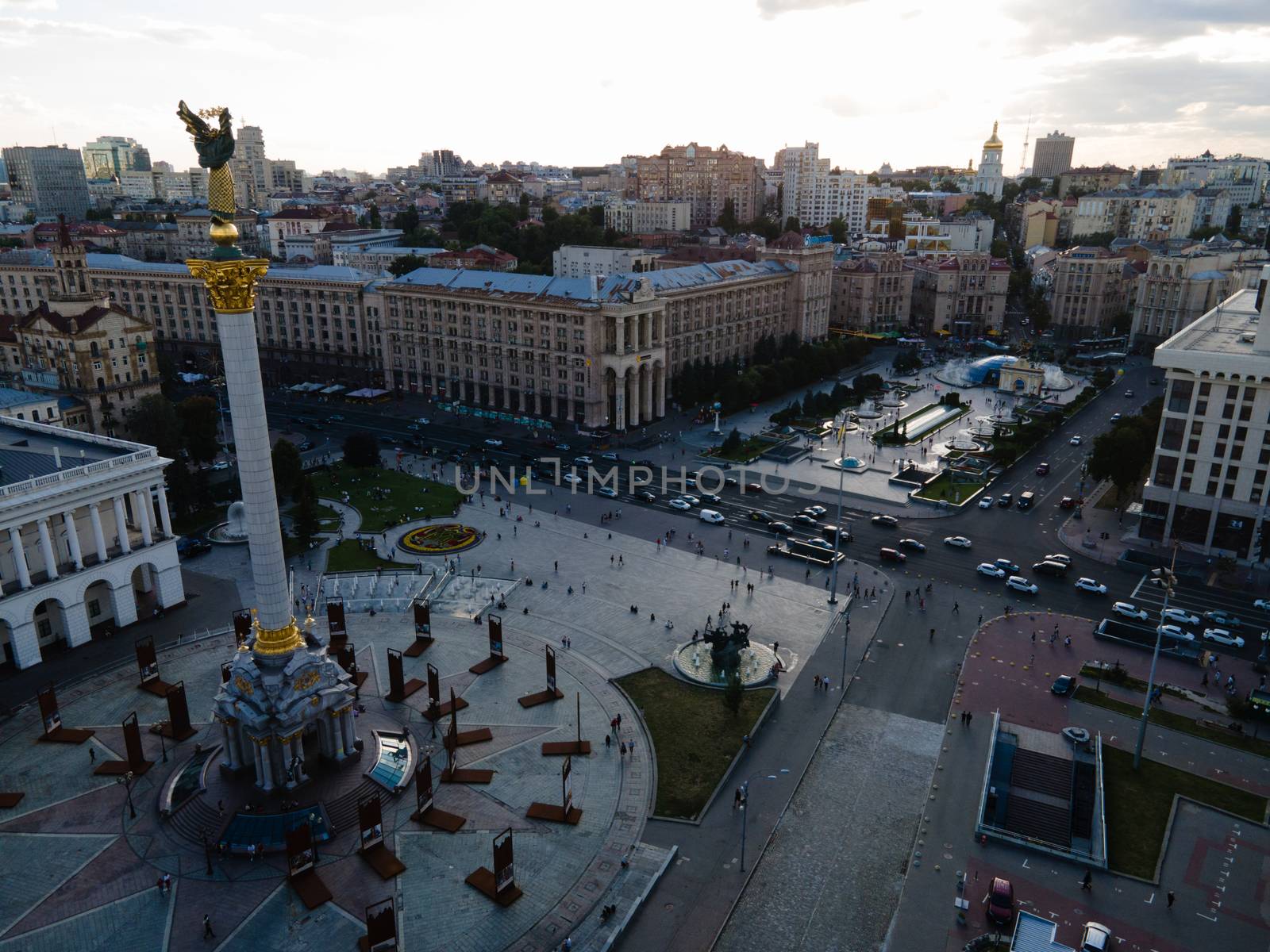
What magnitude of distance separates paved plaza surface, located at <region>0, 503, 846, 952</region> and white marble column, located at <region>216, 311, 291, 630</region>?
35.1 ft

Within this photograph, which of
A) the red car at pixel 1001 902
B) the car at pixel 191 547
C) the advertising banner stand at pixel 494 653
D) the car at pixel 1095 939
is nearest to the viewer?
the car at pixel 1095 939

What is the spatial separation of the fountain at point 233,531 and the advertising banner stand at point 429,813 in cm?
4730

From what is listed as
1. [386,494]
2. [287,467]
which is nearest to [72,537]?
[287,467]

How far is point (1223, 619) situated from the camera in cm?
7169

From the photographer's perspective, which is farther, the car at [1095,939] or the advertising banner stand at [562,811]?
the advertising banner stand at [562,811]

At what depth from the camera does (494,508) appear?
96125mm

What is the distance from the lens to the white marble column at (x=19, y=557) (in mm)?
62406

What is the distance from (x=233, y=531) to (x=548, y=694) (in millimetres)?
44068

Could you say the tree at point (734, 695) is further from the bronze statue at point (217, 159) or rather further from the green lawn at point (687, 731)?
the bronze statue at point (217, 159)

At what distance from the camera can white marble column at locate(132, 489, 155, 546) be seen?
70625 mm

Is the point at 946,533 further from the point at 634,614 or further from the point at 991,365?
the point at 991,365

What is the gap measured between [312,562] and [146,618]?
14741 millimetres

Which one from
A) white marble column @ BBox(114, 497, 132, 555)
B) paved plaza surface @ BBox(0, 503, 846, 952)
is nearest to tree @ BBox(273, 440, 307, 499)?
paved plaza surface @ BBox(0, 503, 846, 952)

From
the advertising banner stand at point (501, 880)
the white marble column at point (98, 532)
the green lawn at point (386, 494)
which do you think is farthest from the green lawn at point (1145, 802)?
the white marble column at point (98, 532)
